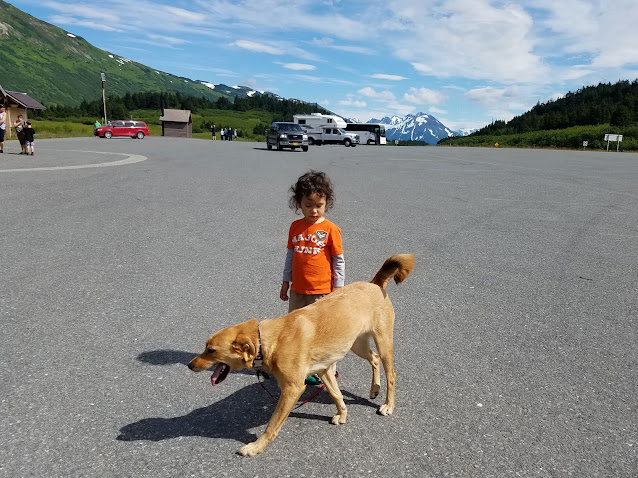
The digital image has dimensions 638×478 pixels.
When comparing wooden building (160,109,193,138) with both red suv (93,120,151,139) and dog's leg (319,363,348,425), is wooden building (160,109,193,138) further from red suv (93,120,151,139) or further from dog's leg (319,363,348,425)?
dog's leg (319,363,348,425)

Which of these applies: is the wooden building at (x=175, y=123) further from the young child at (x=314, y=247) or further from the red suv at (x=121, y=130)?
the young child at (x=314, y=247)

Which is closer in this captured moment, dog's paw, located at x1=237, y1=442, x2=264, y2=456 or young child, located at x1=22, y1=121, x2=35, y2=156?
dog's paw, located at x1=237, y1=442, x2=264, y2=456

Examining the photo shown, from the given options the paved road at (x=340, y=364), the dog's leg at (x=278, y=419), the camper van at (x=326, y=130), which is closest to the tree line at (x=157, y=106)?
the camper van at (x=326, y=130)

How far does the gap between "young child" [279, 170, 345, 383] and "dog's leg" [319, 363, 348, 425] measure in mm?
614

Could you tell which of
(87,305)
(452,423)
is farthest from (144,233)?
(452,423)

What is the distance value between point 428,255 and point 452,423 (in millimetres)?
3785

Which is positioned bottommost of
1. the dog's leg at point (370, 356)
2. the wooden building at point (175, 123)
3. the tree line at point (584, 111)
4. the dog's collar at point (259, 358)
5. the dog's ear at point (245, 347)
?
the dog's leg at point (370, 356)

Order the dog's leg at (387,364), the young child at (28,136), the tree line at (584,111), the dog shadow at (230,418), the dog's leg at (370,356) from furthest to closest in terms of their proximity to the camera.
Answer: the tree line at (584,111)
the young child at (28,136)
the dog's leg at (370,356)
the dog's leg at (387,364)
the dog shadow at (230,418)

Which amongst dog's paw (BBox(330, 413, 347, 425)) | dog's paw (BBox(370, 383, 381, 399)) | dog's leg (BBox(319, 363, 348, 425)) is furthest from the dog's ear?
dog's paw (BBox(370, 383, 381, 399))

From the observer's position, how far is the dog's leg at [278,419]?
2.46 meters

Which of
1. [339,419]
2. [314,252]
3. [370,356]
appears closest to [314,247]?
[314,252]

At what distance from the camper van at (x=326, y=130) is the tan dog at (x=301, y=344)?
48327 millimetres

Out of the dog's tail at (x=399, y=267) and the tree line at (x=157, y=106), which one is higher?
the tree line at (x=157, y=106)

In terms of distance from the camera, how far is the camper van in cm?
5131
